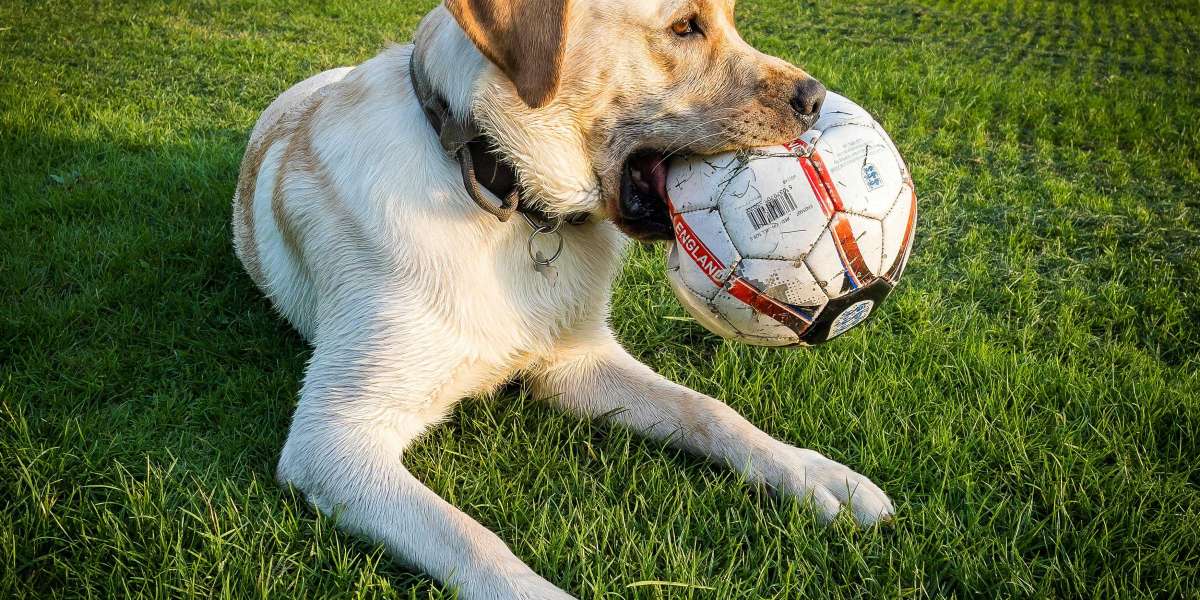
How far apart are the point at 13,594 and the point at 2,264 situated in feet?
7.58

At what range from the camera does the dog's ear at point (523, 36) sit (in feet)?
7.36

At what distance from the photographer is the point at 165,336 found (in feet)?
11.6

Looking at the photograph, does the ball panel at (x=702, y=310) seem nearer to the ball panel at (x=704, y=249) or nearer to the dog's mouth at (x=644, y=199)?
the ball panel at (x=704, y=249)

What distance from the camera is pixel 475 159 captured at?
255 cm

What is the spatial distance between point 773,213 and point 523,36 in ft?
2.73

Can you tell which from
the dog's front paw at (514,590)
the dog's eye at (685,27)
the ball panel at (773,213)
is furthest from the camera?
the dog's eye at (685,27)

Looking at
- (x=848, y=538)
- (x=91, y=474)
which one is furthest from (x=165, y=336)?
(x=848, y=538)

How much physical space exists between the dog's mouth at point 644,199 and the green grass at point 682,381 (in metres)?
0.75

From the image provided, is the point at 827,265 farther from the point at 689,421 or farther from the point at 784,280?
the point at 689,421

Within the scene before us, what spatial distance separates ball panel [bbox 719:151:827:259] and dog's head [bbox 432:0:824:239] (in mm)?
182

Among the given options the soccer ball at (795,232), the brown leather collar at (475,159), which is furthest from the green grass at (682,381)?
the brown leather collar at (475,159)

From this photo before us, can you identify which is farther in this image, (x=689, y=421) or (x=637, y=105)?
(x=689, y=421)

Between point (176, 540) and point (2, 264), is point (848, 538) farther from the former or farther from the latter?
point (2, 264)

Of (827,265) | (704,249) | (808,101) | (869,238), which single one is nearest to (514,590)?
(704,249)
